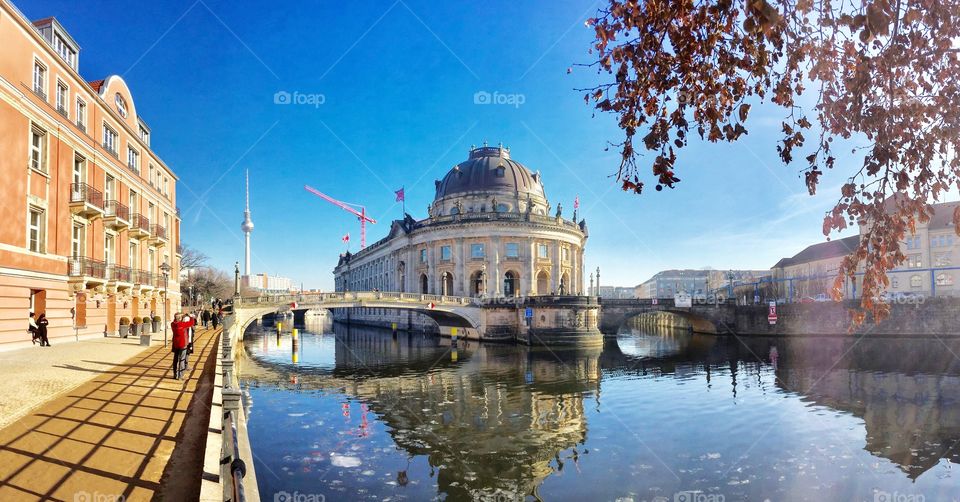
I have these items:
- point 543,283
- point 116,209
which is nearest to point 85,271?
point 116,209

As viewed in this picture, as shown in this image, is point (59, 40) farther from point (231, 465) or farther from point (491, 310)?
point (491, 310)

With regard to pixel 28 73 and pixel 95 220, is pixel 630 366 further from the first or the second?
pixel 28 73

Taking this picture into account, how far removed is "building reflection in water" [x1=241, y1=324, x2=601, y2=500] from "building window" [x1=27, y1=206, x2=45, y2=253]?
1112 cm

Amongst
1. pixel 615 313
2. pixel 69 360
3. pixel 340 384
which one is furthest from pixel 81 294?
pixel 615 313

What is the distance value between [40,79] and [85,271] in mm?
8507

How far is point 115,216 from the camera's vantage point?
93.0 feet

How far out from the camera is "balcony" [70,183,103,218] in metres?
24.5

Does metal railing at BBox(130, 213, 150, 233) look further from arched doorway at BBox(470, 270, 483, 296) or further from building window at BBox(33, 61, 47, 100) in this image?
arched doorway at BBox(470, 270, 483, 296)

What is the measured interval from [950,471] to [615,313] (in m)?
46.1

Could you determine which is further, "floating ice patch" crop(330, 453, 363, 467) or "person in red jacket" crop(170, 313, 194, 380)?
"person in red jacket" crop(170, 313, 194, 380)

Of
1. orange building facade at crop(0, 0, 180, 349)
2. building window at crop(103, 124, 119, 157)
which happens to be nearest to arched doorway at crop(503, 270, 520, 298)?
orange building facade at crop(0, 0, 180, 349)

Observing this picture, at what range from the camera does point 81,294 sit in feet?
86.6

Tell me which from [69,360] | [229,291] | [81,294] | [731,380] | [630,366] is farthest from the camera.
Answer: [229,291]

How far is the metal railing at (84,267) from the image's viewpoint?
24.3 m
